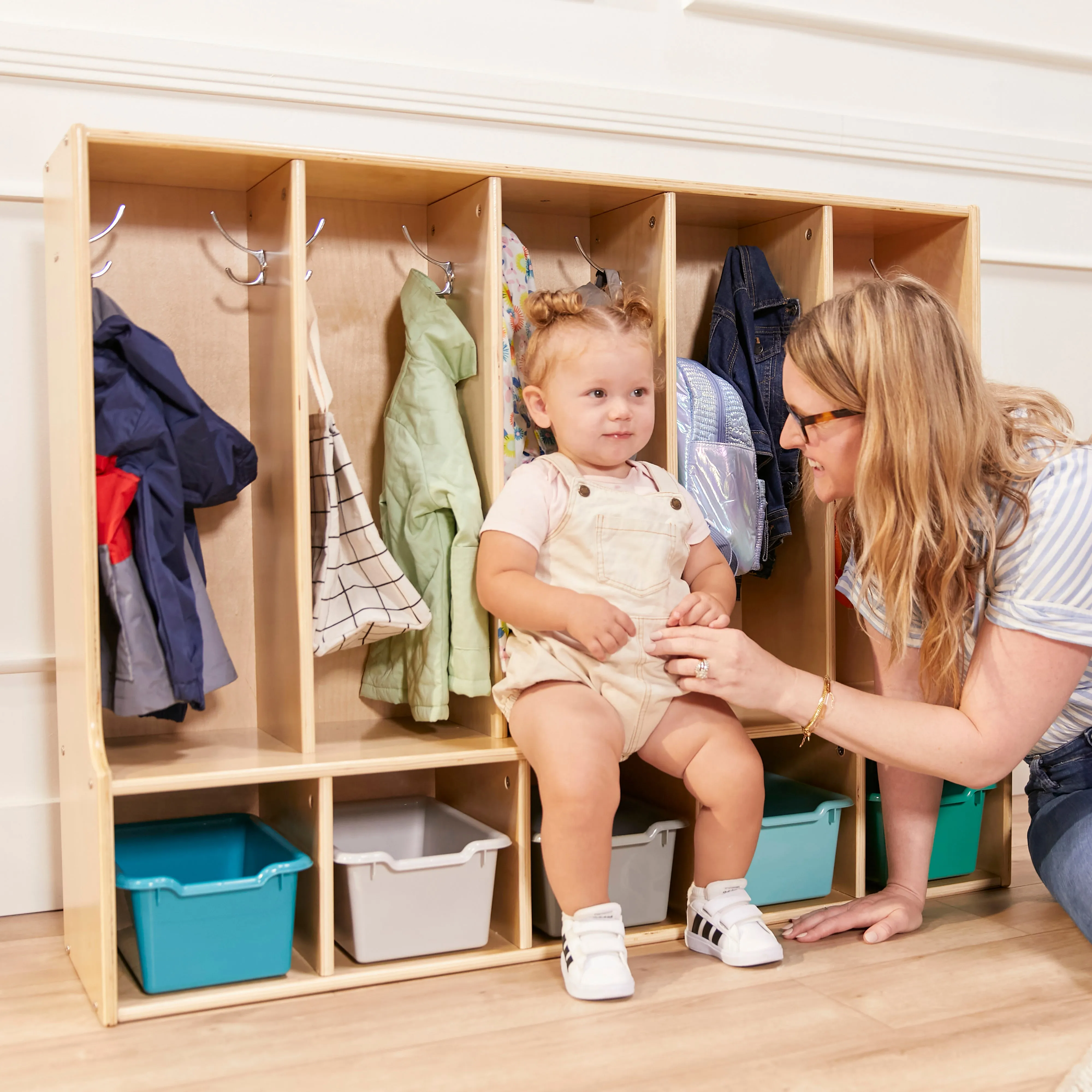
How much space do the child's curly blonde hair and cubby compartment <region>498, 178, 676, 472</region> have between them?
8 cm

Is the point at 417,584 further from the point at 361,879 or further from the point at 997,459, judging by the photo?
the point at 997,459

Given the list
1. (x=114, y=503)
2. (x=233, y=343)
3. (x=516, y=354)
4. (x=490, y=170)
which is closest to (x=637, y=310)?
(x=516, y=354)

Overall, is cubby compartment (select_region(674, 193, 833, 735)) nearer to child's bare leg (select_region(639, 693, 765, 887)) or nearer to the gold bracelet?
child's bare leg (select_region(639, 693, 765, 887))

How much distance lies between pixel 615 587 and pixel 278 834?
72cm

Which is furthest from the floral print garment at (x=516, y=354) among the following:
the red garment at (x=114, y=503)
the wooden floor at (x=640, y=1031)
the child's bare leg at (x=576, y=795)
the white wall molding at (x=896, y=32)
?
the white wall molding at (x=896, y=32)

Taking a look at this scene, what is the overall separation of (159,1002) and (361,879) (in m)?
0.34

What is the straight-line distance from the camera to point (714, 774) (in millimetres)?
1894

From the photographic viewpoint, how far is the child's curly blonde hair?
199cm

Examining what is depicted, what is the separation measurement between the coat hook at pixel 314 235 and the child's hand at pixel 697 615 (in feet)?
2.63

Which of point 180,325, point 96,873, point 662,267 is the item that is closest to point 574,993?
point 96,873

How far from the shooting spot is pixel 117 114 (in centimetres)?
225

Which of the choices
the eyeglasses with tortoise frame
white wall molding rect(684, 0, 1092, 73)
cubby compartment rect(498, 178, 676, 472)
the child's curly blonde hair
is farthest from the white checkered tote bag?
white wall molding rect(684, 0, 1092, 73)

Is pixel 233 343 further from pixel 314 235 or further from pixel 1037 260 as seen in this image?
pixel 1037 260

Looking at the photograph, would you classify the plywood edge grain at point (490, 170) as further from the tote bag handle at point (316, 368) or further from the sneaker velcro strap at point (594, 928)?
the sneaker velcro strap at point (594, 928)
